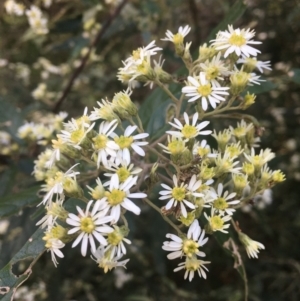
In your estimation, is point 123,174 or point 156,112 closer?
point 123,174

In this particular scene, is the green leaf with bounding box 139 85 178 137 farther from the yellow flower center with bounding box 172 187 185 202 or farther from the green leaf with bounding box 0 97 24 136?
the green leaf with bounding box 0 97 24 136

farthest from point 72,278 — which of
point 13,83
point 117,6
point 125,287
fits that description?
point 117,6

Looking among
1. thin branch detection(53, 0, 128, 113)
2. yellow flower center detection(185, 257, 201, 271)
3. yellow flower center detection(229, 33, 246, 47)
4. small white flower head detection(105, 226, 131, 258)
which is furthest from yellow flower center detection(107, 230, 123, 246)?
thin branch detection(53, 0, 128, 113)

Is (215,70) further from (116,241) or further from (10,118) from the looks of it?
(10,118)

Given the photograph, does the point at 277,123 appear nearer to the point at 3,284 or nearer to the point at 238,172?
the point at 238,172

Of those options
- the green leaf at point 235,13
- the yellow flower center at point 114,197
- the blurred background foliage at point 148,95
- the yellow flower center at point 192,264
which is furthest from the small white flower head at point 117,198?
the blurred background foliage at point 148,95

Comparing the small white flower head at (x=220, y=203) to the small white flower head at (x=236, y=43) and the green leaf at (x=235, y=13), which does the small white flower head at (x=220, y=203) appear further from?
the green leaf at (x=235, y=13)

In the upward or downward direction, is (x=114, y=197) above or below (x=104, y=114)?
below

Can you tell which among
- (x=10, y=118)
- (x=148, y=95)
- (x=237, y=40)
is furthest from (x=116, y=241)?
(x=148, y=95)
